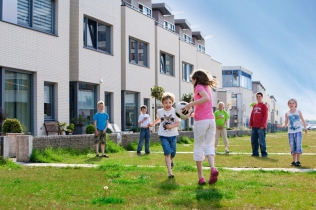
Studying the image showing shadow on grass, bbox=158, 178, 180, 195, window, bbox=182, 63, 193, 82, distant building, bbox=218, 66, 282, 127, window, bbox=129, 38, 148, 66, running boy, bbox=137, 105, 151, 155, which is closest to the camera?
shadow on grass, bbox=158, 178, 180, 195

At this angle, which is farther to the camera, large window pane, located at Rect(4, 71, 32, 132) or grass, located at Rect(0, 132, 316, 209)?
large window pane, located at Rect(4, 71, 32, 132)

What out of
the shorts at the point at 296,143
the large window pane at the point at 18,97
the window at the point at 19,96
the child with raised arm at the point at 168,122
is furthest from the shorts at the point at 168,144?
the large window pane at the point at 18,97

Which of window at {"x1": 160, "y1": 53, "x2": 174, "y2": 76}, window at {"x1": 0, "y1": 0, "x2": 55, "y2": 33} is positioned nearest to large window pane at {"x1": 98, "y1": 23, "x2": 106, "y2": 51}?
window at {"x1": 0, "y1": 0, "x2": 55, "y2": 33}

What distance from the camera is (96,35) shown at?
2355 cm

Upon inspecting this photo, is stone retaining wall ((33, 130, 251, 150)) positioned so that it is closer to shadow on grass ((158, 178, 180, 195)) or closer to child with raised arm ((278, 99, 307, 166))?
shadow on grass ((158, 178, 180, 195))

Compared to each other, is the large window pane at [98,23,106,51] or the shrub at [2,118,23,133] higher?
the large window pane at [98,23,106,51]

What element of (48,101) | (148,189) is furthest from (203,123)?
(48,101)

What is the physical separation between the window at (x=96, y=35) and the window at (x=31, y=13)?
301cm

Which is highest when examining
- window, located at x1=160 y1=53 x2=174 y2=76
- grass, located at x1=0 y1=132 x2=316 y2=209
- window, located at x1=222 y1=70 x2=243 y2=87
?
window, located at x1=222 y1=70 x2=243 y2=87

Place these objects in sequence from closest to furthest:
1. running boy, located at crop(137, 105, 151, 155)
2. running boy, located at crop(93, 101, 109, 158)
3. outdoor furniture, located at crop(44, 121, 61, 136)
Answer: running boy, located at crop(93, 101, 109, 158), running boy, located at crop(137, 105, 151, 155), outdoor furniture, located at crop(44, 121, 61, 136)

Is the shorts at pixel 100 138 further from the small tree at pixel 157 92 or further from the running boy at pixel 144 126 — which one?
the small tree at pixel 157 92

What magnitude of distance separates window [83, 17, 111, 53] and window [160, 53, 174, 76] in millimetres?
8642

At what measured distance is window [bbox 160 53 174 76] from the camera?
1307 inches

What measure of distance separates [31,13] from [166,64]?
16.7 meters
